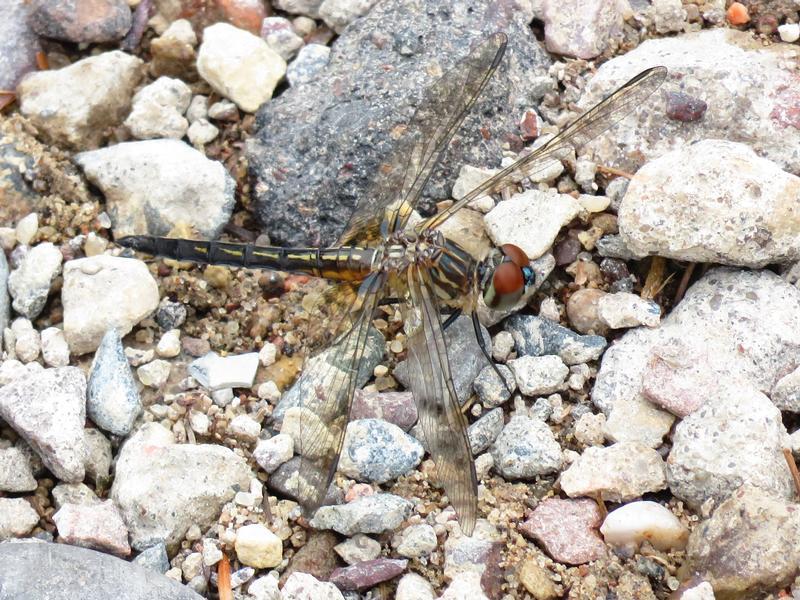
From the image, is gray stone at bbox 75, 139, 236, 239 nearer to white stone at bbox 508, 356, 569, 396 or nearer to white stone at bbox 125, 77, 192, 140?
white stone at bbox 125, 77, 192, 140

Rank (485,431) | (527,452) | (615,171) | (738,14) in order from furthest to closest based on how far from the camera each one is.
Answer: (738,14) < (615,171) < (485,431) < (527,452)

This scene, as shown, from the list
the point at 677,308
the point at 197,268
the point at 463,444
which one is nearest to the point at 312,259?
the point at 197,268

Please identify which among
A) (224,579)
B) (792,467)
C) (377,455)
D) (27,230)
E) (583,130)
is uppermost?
(583,130)

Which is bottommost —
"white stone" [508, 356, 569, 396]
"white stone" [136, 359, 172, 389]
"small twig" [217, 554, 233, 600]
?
"small twig" [217, 554, 233, 600]

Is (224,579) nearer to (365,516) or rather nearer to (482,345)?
(365,516)

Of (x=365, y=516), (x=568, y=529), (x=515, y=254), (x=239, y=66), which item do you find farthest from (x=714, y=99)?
(x=365, y=516)

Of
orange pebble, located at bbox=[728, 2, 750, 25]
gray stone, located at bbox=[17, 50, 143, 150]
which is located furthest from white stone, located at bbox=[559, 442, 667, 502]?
gray stone, located at bbox=[17, 50, 143, 150]

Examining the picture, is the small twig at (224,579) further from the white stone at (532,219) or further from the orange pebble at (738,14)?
the orange pebble at (738,14)
